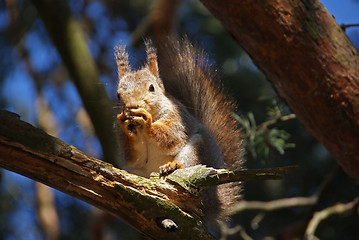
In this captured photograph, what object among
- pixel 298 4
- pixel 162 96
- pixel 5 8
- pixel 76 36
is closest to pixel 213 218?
pixel 162 96

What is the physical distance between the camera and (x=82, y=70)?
210 centimetres

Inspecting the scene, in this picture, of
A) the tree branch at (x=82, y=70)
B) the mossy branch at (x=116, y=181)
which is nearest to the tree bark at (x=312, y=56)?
the mossy branch at (x=116, y=181)

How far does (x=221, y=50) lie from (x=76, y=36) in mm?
1464

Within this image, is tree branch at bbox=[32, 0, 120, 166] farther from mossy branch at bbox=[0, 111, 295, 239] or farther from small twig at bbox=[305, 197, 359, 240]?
small twig at bbox=[305, 197, 359, 240]

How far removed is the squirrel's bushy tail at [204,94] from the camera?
6.58 feet

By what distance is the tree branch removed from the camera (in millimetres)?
2062

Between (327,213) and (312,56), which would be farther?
(327,213)

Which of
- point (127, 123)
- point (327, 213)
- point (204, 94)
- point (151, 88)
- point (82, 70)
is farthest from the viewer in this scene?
point (327, 213)

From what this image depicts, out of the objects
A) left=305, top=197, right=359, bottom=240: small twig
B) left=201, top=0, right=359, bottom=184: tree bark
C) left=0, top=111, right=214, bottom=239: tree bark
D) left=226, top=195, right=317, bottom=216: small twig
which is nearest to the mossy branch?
left=0, top=111, right=214, bottom=239: tree bark

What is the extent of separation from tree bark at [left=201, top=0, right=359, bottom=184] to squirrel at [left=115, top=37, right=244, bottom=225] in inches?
19.7

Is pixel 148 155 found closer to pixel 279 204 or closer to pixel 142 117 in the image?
pixel 142 117

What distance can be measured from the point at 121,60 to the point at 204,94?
1.48 ft

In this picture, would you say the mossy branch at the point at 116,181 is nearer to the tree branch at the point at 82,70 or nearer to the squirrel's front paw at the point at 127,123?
the squirrel's front paw at the point at 127,123

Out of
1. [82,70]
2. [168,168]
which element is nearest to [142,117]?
[168,168]
